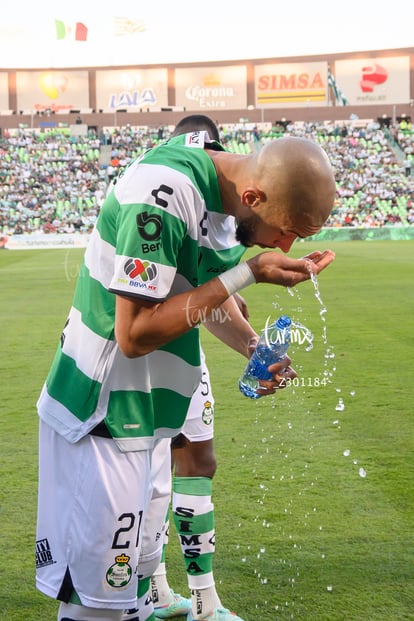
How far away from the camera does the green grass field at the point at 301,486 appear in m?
4.05

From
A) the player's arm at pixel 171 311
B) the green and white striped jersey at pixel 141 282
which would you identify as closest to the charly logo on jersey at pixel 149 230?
the green and white striped jersey at pixel 141 282

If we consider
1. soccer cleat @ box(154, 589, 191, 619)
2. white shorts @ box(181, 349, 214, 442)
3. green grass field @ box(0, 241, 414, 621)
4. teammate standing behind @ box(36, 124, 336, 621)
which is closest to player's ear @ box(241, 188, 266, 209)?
teammate standing behind @ box(36, 124, 336, 621)

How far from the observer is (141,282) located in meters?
2.33

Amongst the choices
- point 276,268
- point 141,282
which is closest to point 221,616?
point 276,268

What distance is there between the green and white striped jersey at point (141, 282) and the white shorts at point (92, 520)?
57 mm

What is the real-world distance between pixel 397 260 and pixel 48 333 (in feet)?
53.8

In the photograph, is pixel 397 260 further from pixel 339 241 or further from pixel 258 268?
pixel 258 268

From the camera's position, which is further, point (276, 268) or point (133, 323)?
point (276, 268)

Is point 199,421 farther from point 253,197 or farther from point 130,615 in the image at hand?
point 253,197

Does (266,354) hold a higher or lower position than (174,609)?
higher

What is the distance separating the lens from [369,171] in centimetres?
5481

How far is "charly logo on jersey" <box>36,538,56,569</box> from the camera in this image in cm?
257

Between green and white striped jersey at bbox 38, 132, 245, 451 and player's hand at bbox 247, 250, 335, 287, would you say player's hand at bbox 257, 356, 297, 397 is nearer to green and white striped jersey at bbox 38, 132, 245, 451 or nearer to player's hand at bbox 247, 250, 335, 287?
green and white striped jersey at bbox 38, 132, 245, 451

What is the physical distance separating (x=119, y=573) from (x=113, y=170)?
55.8 m
